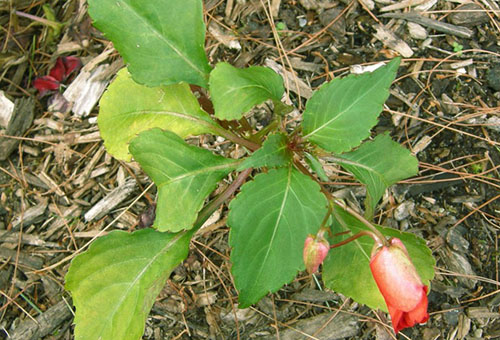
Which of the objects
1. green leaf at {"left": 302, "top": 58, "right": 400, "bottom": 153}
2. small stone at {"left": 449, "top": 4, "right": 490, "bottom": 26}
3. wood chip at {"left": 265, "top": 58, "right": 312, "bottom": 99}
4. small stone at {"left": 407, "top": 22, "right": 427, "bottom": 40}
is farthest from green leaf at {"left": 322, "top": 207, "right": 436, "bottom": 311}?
small stone at {"left": 449, "top": 4, "right": 490, "bottom": 26}

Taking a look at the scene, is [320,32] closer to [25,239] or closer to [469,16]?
[469,16]

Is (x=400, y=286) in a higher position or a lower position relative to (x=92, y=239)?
higher

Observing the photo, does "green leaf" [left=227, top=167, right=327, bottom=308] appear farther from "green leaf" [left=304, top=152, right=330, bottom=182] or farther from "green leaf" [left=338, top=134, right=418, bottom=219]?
"green leaf" [left=338, top=134, right=418, bottom=219]

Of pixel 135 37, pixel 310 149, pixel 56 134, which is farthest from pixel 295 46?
pixel 56 134

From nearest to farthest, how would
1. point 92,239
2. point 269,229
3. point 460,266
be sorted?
1. point 269,229
2. point 460,266
3. point 92,239

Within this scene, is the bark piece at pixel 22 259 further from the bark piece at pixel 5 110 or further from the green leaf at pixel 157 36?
the green leaf at pixel 157 36

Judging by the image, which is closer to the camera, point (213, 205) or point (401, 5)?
point (213, 205)

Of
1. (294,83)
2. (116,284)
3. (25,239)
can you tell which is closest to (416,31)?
(294,83)

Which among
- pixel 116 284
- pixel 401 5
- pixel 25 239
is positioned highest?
pixel 401 5
